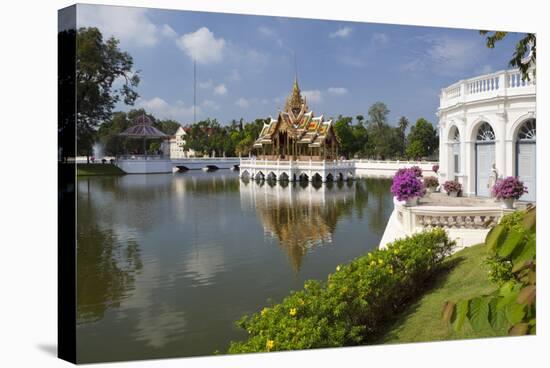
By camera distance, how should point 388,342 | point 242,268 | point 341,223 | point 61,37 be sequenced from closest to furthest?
1. point 61,37
2. point 388,342
3. point 242,268
4. point 341,223

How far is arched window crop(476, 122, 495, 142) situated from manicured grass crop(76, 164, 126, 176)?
15.9 feet

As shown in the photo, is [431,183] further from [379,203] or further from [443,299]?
[443,299]

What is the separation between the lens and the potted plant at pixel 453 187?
786cm

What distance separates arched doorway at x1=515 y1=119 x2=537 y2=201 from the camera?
21.2 ft

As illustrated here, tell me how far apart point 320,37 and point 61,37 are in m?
2.64

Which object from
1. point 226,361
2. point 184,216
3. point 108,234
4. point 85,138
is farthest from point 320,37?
point 184,216

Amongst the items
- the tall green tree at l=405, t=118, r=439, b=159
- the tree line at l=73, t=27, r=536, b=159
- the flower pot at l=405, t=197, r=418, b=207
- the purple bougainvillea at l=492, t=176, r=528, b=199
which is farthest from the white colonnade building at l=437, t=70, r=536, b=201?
the flower pot at l=405, t=197, r=418, b=207

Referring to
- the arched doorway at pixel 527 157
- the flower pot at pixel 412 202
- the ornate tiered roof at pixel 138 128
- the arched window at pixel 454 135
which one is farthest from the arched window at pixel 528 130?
the ornate tiered roof at pixel 138 128

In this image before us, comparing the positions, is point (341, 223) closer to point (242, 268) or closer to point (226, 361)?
point (242, 268)

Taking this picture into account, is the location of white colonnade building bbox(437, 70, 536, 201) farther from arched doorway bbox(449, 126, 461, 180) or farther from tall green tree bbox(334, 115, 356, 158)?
tall green tree bbox(334, 115, 356, 158)

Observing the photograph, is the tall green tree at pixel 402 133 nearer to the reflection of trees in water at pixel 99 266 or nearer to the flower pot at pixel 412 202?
the flower pot at pixel 412 202

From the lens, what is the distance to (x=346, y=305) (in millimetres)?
4629

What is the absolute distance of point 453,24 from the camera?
575 centimetres
